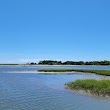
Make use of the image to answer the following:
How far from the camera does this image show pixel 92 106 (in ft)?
78.2

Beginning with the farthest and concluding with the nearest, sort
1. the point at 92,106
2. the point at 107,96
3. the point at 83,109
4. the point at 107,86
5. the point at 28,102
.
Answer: the point at 107,86 < the point at 107,96 < the point at 28,102 < the point at 92,106 < the point at 83,109

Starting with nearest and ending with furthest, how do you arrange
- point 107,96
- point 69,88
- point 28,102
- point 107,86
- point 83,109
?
point 83,109, point 28,102, point 107,96, point 107,86, point 69,88

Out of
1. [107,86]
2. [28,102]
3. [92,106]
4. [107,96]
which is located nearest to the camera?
[92,106]

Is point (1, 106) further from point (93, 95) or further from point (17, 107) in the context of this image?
point (93, 95)

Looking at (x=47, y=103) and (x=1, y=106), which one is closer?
(x=1, y=106)

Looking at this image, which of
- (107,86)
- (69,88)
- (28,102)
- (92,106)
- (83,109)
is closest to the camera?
(83,109)

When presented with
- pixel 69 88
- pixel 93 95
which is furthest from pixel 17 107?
pixel 69 88

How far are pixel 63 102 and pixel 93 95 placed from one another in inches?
214

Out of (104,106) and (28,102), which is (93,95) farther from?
(28,102)

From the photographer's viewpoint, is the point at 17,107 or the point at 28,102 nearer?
the point at 17,107

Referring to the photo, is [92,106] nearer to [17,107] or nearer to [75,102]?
[75,102]

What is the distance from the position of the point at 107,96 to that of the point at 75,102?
456cm

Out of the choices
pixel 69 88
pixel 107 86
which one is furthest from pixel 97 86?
pixel 69 88

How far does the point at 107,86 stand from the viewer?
30688 millimetres
